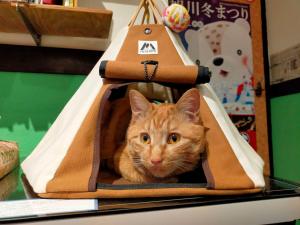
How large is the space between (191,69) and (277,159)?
4.52ft

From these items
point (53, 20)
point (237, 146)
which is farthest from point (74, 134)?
point (53, 20)

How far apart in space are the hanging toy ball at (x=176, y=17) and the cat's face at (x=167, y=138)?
1.11 ft

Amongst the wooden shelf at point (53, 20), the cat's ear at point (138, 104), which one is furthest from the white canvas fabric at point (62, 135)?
the wooden shelf at point (53, 20)

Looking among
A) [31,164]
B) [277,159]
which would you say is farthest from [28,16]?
[277,159]

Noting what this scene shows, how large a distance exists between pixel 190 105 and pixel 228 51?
118cm

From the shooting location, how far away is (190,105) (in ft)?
2.53

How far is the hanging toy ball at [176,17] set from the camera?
95 cm

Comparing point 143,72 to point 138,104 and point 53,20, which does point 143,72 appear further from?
point 53,20

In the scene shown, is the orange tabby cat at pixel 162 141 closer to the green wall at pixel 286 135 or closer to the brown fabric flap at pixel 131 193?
the brown fabric flap at pixel 131 193

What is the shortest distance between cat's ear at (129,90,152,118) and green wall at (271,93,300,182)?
49.5 inches

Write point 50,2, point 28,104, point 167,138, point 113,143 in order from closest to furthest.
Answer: point 167,138 → point 113,143 → point 50,2 → point 28,104

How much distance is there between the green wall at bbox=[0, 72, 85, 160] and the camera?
126 cm

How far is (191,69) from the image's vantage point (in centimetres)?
80

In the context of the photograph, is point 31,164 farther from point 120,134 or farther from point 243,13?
point 243,13
